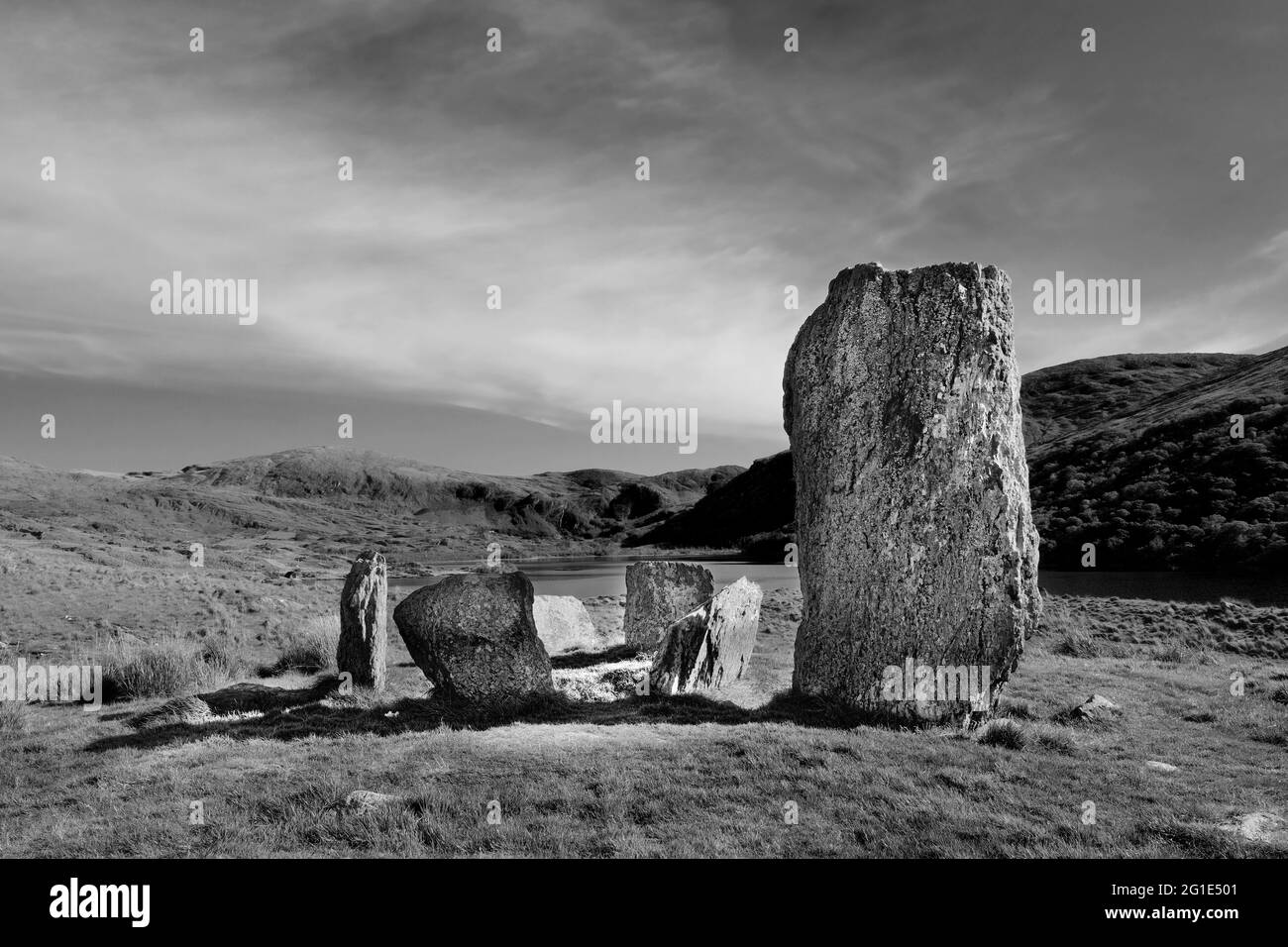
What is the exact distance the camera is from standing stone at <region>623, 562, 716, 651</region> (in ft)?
57.7

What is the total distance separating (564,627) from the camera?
18.5 m

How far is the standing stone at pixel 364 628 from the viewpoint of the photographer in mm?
13102

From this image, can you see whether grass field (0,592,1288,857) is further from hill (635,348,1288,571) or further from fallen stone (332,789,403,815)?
hill (635,348,1288,571)

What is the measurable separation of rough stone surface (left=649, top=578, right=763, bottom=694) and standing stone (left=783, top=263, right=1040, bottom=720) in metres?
1.97

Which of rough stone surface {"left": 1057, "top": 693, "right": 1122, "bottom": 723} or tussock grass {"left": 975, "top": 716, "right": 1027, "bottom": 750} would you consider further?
rough stone surface {"left": 1057, "top": 693, "right": 1122, "bottom": 723}

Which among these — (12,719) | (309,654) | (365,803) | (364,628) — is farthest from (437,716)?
(309,654)

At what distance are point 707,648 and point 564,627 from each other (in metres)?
6.64

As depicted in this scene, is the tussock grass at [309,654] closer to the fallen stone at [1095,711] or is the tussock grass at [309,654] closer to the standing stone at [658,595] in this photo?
the standing stone at [658,595]

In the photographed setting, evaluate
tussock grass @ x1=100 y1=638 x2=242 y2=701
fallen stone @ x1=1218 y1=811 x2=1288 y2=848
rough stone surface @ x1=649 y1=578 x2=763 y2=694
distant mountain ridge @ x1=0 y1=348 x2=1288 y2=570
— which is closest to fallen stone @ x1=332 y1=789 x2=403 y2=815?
rough stone surface @ x1=649 y1=578 x2=763 y2=694

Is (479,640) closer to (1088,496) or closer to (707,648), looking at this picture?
(707,648)

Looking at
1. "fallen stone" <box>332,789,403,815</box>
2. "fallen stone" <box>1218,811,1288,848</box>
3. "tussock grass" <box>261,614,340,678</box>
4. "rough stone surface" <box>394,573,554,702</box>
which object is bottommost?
"tussock grass" <box>261,614,340,678</box>
